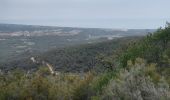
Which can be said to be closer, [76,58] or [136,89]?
[136,89]

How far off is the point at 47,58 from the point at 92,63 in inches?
1122

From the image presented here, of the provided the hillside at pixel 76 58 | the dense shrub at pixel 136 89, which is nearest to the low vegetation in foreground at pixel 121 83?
the dense shrub at pixel 136 89

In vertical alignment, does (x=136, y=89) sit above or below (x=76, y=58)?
above

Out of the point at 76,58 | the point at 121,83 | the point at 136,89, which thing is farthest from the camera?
the point at 76,58

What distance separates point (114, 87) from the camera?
24.0 metres

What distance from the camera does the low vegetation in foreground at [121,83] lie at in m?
23.3

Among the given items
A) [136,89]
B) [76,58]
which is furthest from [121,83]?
[76,58]

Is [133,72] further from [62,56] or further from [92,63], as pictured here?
[62,56]

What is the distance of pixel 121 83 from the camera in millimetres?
23703

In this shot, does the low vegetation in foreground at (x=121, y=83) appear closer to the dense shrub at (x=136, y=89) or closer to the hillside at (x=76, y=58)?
the dense shrub at (x=136, y=89)

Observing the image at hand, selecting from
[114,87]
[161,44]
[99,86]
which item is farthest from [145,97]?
[161,44]

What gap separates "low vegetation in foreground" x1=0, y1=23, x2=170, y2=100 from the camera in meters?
23.3

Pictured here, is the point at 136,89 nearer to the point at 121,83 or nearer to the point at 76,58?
the point at 121,83

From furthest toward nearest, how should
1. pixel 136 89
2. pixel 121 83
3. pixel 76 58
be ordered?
1. pixel 76 58
2. pixel 121 83
3. pixel 136 89
